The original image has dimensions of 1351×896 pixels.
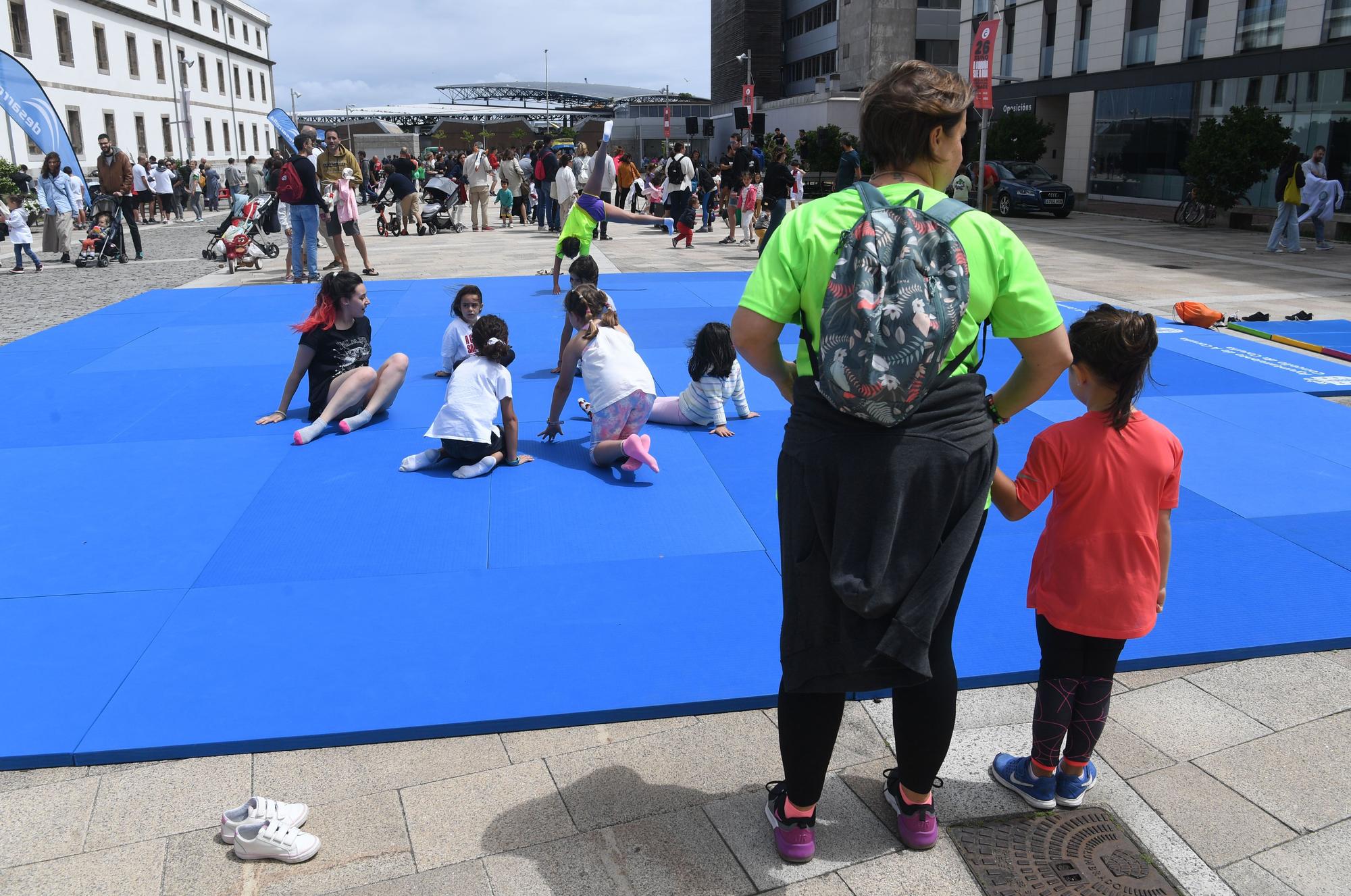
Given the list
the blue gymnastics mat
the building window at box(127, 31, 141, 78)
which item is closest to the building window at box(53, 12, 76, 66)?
the building window at box(127, 31, 141, 78)

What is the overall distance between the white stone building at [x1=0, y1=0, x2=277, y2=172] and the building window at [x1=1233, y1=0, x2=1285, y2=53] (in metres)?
32.5

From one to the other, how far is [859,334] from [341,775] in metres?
2.12

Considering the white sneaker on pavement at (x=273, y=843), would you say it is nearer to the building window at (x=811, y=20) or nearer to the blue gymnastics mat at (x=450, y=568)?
the blue gymnastics mat at (x=450, y=568)

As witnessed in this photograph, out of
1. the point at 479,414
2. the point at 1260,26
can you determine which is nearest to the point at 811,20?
the point at 1260,26

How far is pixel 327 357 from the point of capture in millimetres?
6988

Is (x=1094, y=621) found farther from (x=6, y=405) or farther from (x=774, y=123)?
(x=774, y=123)

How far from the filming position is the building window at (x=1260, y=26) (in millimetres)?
24219

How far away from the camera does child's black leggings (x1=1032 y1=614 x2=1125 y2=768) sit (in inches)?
111

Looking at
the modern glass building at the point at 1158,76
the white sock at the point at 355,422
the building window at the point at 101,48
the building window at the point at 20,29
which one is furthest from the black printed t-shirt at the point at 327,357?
the building window at the point at 101,48

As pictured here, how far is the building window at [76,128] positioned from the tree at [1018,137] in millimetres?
32651

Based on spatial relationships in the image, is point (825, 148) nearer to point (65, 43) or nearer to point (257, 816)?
point (65, 43)

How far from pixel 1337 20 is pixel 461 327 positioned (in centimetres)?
2339

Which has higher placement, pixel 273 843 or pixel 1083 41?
pixel 1083 41

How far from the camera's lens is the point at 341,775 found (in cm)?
314
